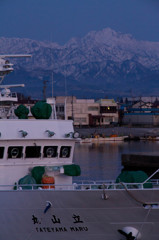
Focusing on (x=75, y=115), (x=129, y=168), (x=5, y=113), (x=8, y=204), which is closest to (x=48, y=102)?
(x=5, y=113)

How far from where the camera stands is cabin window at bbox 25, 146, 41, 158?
24.2 m

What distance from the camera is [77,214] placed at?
69.1 ft

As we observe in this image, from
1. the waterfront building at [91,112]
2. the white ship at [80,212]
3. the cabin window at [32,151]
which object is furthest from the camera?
A: the waterfront building at [91,112]

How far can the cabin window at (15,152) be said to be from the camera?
23.9 meters

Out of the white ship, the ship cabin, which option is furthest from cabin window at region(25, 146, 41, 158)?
the white ship

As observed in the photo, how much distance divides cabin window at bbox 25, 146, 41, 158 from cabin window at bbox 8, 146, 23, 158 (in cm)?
26

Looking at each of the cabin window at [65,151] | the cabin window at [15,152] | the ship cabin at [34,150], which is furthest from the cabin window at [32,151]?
the cabin window at [65,151]

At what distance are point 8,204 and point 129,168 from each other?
39037 mm

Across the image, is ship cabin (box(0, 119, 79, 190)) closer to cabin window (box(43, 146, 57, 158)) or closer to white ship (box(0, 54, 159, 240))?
cabin window (box(43, 146, 57, 158))

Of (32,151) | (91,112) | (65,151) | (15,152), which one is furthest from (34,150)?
(91,112)

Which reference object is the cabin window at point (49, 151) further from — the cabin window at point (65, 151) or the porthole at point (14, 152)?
the porthole at point (14, 152)

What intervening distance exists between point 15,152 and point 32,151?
30.1 inches

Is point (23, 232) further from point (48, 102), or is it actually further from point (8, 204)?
point (48, 102)

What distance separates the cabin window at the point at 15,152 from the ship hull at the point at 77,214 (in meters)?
2.86
